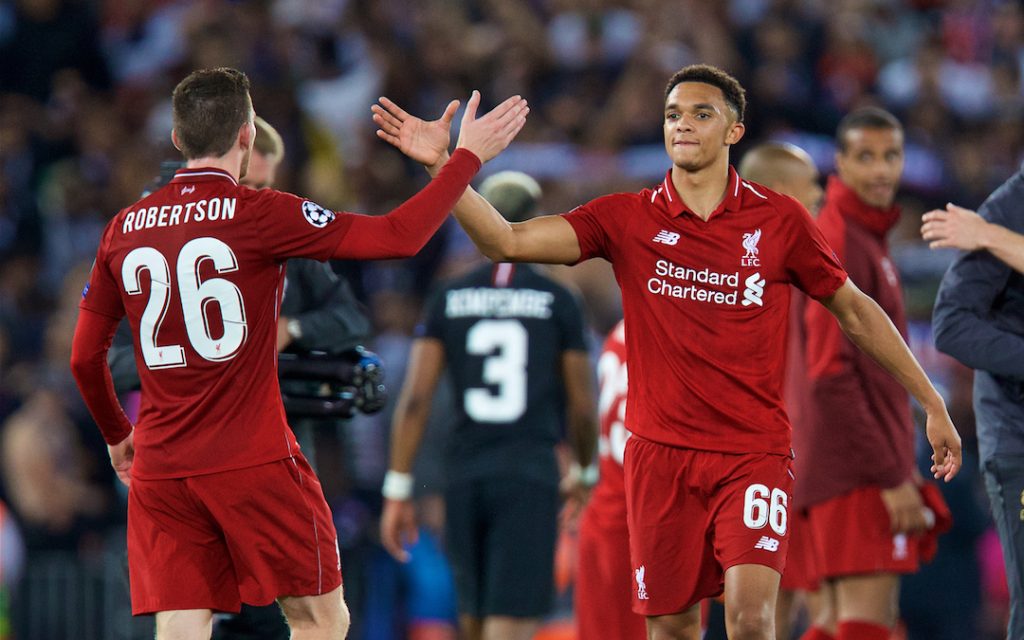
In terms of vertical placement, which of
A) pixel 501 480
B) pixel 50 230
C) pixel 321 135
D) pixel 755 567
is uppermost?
pixel 321 135

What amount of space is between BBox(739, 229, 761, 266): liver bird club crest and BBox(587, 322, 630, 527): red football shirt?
5.59ft

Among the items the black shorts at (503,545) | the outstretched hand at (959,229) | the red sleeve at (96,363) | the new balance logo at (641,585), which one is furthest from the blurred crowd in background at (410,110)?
the new balance logo at (641,585)

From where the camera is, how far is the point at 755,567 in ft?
18.8

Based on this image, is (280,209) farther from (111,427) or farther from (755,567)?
(755,567)

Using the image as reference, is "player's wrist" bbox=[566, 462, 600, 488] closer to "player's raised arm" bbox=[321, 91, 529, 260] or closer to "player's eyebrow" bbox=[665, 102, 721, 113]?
"player's eyebrow" bbox=[665, 102, 721, 113]

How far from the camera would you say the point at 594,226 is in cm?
603

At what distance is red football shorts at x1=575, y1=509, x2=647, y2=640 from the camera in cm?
754

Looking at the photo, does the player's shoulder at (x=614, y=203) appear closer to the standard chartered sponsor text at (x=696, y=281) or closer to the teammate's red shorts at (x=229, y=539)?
the standard chartered sponsor text at (x=696, y=281)

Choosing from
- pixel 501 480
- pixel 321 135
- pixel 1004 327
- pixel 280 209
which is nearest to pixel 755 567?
pixel 1004 327

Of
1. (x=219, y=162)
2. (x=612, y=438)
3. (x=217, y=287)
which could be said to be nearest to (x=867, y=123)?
(x=612, y=438)

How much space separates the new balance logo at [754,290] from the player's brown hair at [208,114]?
6.40 ft

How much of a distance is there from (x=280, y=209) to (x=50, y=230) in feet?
29.2

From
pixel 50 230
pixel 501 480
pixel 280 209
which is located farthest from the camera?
pixel 50 230

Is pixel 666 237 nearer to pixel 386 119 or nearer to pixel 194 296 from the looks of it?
pixel 386 119
